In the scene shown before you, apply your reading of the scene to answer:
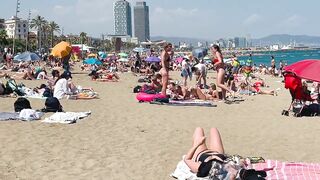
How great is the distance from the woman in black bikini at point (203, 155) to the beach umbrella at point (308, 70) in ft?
12.7

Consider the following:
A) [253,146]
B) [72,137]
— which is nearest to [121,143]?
[72,137]

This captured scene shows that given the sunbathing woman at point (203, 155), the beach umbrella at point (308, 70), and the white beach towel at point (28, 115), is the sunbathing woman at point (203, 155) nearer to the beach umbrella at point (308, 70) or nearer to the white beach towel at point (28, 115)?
the beach umbrella at point (308, 70)

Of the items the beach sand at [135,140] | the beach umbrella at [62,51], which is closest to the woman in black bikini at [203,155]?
the beach sand at [135,140]

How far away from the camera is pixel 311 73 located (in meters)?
8.78

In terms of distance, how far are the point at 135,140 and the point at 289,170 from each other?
2.82 metres

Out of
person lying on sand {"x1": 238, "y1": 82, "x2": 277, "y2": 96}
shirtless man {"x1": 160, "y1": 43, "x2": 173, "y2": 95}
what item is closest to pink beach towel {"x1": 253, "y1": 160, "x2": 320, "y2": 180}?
shirtless man {"x1": 160, "y1": 43, "x2": 173, "y2": 95}

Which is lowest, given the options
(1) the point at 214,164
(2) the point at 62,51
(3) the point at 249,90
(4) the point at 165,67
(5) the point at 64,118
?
(3) the point at 249,90

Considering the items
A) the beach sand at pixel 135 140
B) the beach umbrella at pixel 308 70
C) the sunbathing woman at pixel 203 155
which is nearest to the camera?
the sunbathing woman at pixel 203 155

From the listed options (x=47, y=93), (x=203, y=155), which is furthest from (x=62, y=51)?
(x=203, y=155)

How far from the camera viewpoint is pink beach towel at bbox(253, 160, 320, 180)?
5031mm

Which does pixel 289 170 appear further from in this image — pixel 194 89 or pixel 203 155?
pixel 194 89

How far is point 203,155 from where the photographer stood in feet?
16.2

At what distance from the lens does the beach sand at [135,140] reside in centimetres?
568

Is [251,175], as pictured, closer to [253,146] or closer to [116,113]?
[253,146]
